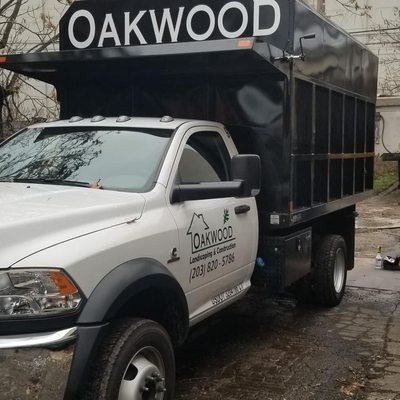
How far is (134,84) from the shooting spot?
5652mm

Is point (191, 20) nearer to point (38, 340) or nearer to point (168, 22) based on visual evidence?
point (168, 22)

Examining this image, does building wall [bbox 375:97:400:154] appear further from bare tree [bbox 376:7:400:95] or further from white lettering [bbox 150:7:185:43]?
white lettering [bbox 150:7:185:43]

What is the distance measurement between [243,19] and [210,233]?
6.85ft

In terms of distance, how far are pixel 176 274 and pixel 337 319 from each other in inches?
125

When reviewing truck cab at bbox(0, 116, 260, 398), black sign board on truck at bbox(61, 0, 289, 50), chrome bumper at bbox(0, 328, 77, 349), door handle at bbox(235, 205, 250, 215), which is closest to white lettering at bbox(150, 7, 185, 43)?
black sign board on truck at bbox(61, 0, 289, 50)

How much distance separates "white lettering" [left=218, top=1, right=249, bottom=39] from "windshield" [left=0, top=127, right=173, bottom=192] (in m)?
1.43

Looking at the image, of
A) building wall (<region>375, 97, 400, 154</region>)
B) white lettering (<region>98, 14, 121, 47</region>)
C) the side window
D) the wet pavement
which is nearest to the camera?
the side window

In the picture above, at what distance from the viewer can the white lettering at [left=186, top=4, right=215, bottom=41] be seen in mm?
5309

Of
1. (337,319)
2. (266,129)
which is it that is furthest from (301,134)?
(337,319)

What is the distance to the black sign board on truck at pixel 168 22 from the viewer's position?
523cm

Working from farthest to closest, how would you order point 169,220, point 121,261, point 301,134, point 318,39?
point 318,39
point 301,134
point 169,220
point 121,261

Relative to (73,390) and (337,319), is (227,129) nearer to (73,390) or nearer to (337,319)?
(337,319)

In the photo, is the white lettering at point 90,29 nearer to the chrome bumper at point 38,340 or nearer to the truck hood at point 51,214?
the truck hood at point 51,214

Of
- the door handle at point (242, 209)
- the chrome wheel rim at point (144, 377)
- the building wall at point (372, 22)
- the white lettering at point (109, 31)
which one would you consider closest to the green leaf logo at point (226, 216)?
the door handle at point (242, 209)
